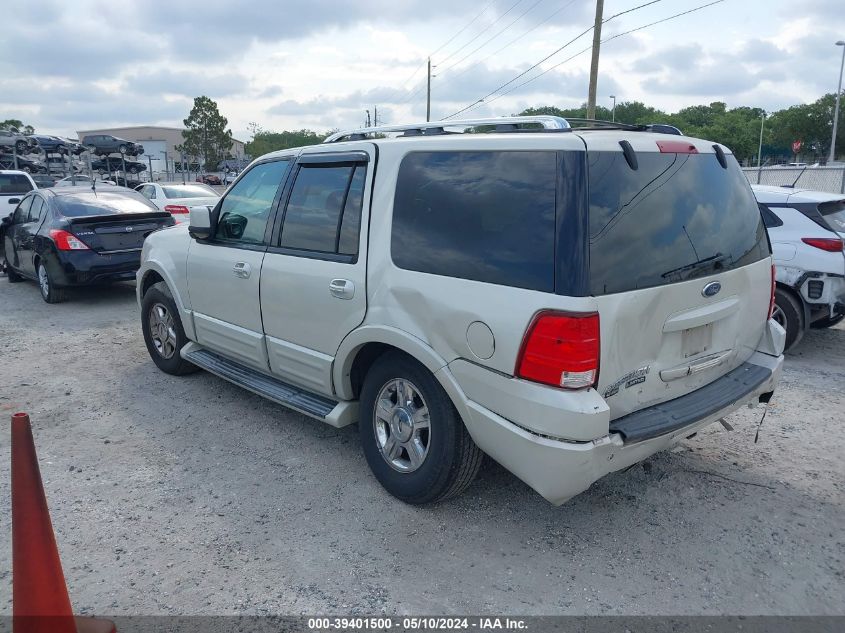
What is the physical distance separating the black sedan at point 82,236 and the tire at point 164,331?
336cm

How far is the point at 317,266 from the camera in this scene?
153 inches

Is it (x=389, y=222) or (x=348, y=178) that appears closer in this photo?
(x=389, y=222)

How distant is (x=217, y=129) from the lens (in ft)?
197

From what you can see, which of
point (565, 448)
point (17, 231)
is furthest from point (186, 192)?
point (565, 448)

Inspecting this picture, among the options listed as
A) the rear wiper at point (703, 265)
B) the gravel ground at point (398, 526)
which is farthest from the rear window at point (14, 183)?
the rear wiper at point (703, 265)

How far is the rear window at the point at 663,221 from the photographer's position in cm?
281

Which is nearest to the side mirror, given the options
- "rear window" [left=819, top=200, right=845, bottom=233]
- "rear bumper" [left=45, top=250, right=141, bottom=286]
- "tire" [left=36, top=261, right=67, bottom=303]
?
"rear bumper" [left=45, top=250, right=141, bottom=286]

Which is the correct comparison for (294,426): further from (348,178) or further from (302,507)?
(348,178)

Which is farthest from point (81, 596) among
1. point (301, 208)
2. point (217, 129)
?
point (217, 129)

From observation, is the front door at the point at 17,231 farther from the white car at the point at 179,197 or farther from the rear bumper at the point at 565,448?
the rear bumper at the point at 565,448

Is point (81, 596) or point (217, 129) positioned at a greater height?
point (217, 129)

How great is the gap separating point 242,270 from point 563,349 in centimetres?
256

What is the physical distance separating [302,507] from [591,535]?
156cm

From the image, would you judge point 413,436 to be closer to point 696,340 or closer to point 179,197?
point 696,340
